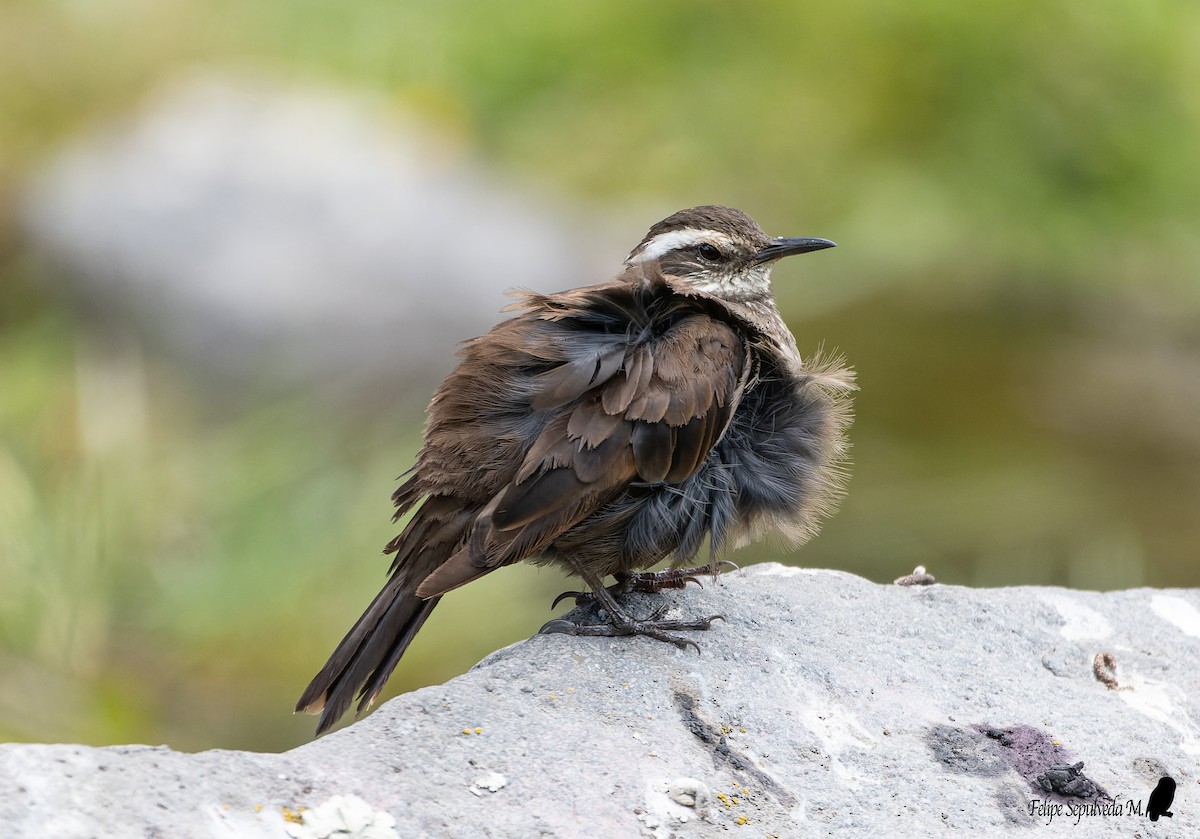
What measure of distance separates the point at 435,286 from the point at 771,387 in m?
4.74

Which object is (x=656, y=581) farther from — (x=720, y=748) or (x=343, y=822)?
(x=343, y=822)

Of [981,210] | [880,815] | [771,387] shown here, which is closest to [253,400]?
[771,387]

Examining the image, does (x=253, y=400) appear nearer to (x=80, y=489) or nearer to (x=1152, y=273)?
(x=80, y=489)

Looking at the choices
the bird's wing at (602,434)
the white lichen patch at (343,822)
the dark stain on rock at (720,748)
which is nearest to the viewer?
the white lichen patch at (343,822)

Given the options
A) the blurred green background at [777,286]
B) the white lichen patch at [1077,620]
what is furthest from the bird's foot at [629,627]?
the blurred green background at [777,286]

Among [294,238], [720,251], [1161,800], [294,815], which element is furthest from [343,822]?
[294,238]

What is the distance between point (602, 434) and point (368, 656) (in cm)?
90

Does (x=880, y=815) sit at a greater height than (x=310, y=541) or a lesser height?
lesser

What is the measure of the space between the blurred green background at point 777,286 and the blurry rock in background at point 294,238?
288 millimetres

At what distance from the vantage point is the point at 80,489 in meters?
6.40

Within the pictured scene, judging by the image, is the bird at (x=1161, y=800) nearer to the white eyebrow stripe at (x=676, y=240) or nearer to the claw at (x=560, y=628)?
the claw at (x=560, y=628)

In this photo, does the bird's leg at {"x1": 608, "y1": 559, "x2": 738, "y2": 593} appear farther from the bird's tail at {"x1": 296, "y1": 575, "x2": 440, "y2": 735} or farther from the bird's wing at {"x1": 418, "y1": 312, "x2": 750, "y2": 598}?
the bird's tail at {"x1": 296, "y1": 575, "x2": 440, "y2": 735}

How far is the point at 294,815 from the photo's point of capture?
9.15 feet

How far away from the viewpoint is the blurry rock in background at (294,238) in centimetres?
846
